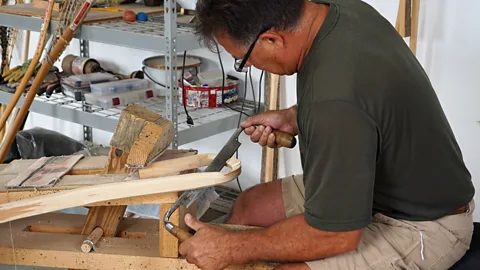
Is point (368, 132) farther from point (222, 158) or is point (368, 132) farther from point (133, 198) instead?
point (133, 198)

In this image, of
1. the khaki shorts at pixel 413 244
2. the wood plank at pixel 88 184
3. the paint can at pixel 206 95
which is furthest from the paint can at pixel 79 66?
the khaki shorts at pixel 413 244

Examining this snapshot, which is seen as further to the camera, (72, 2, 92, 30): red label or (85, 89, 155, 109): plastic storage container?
(85, 89, 155, 109): plastic storage container

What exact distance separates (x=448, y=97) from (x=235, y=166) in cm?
134

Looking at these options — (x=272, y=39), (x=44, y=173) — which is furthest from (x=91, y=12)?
(x=272, y=39)

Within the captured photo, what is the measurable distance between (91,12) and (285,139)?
5.00 feet

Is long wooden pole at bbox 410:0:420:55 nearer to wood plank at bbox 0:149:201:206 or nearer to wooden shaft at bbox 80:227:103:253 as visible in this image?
wood plank at bbox 0:149:201:206

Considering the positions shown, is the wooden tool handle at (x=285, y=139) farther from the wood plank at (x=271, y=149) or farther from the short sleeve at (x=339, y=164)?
the wood plank at (x=271, y=149)

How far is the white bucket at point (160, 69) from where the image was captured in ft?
9.92

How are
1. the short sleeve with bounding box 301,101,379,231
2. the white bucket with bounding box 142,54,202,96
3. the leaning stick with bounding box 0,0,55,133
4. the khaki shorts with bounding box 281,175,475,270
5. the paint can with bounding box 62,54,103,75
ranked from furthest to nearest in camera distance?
the paint can with bounding box 62,54,103,75 < the white bucket with bounding box 142,54,202,96 < the leaning stick with bounding box 0,0,55,133 < the khaki shorts with bounding box 281,175,475,270 < the short sleeve with bounding box 301,101,379,231

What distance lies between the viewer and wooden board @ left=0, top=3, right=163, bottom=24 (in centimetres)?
288

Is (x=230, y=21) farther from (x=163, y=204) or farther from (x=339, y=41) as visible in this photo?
(x=163, y=204)

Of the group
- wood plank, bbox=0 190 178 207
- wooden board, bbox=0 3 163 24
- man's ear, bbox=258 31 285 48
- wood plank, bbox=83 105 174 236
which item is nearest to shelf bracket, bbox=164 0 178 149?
wooden board, bbox=0 3 163 24

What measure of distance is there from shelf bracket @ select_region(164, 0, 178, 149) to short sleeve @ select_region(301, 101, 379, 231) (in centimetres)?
110

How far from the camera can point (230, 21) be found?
4.80ft
